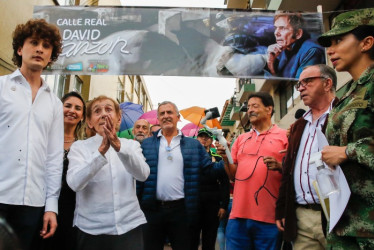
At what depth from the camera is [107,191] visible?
2543mm

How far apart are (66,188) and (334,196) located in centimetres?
219

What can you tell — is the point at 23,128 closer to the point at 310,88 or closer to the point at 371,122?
the point at 371,122

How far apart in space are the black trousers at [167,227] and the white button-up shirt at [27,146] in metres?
1.49

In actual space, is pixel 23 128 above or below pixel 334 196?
above

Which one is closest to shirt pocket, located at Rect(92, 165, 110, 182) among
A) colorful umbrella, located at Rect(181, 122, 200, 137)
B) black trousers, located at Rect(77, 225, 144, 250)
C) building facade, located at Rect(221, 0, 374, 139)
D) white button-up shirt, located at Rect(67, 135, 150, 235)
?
white button-up shirt, located at Rect(67, 135, 150, 235)

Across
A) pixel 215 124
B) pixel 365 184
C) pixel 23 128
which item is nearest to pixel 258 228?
pixel 365 184

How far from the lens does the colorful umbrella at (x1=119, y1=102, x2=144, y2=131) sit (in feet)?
24.4

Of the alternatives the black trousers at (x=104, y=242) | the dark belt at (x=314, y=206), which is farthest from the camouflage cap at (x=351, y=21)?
the black trousers at (x=104, y=242)

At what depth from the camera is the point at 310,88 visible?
10.1 ft

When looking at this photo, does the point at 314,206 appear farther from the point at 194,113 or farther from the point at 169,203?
the point at 194,113

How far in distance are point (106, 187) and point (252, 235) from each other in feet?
5.27

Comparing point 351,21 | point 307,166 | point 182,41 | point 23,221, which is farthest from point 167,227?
point 182,41

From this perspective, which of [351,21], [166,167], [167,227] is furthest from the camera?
[166,167]

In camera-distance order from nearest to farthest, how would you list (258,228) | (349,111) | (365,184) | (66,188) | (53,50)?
1. (365,184)
2. (349,111)
3. (53,50)
4. (66,188)
5. (258,228)
